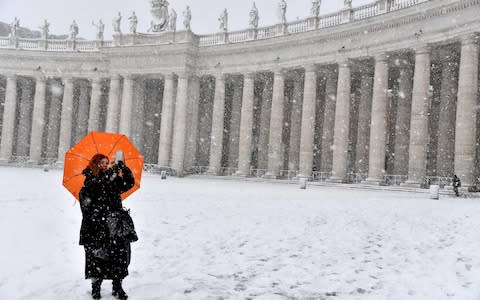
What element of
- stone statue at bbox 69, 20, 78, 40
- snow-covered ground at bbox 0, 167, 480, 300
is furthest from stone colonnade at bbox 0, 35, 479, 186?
snow-covered ground at bbox 0, 167, 480, 300

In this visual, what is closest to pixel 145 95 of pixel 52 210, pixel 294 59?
pixel 294 59

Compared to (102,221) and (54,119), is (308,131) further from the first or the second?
(54,119)

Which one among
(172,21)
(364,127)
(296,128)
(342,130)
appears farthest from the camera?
(172,21)

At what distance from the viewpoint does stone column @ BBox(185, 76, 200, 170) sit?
192 feet

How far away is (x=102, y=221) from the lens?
29.4ft

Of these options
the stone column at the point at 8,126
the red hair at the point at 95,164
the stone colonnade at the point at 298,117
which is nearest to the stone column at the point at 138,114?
the stone colonnade at the point at 298,117

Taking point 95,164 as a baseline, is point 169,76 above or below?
above

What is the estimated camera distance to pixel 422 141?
3869 centimetres

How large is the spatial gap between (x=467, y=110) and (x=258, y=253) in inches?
1074

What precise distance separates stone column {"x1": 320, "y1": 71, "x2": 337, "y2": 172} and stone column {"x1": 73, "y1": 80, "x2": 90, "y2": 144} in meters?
35.6

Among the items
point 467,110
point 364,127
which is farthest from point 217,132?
point 467,110

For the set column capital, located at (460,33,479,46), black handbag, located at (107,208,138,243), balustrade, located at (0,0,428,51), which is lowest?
black handbag, located at (107,208,138,243)

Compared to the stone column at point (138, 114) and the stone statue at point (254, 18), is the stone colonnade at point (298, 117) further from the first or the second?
the stone statue at point (254, 18)

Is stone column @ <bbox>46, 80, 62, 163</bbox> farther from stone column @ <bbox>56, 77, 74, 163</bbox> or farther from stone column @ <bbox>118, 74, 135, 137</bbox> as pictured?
stone column @ <bbox>118, 74, 135, 137</bbox>
